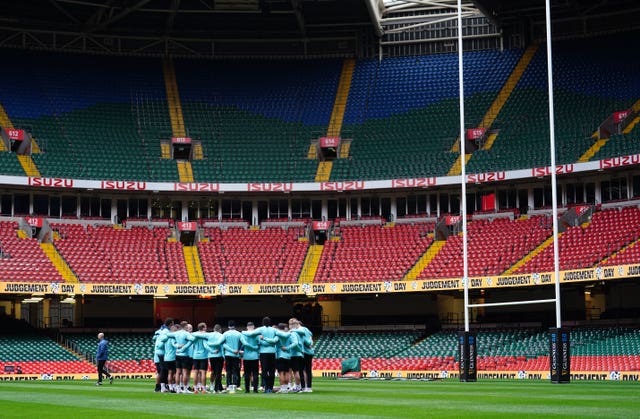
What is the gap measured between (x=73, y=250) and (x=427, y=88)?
939 inches

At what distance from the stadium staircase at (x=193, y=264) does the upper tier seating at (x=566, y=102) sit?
52.8 ft

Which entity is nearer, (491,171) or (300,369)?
(300,369)

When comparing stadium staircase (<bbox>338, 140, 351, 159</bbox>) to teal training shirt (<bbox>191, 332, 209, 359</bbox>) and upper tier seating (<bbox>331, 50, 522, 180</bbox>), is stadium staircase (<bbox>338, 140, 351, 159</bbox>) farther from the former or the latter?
teal training shirt (<bbox>191, 332, 209, 359</bbox>)

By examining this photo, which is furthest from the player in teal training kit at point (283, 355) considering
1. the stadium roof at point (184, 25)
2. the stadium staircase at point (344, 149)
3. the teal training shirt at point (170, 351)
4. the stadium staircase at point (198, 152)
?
the stadium roof at point (184, 25)

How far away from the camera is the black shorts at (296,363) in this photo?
87.5 feet

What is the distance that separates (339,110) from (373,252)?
11.1m

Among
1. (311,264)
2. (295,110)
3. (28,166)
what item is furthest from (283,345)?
(295,110)

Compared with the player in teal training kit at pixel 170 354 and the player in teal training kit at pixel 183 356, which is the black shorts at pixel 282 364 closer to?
the player in teal training kit at pixel 183 356

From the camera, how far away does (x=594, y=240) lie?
5247 cm

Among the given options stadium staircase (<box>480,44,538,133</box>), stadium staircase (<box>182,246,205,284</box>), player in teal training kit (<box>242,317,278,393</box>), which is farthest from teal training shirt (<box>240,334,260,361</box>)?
stadium staircase (<box>480,44,538,133</box>)

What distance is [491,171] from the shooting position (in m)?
56.8

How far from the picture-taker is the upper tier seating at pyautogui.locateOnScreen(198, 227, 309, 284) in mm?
56875

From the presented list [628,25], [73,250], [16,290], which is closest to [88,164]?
[73,250]

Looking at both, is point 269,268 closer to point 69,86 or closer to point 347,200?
point 347,200
